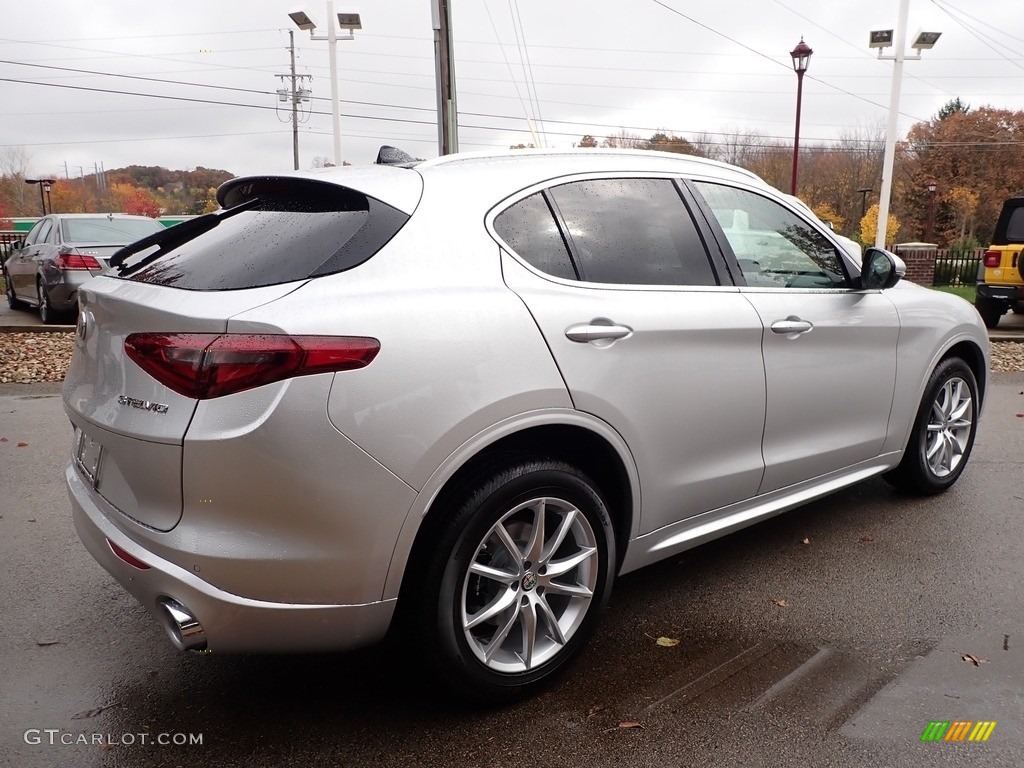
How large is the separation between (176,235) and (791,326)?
234 centimetres

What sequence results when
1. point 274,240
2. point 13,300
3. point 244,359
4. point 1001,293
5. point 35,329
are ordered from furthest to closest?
point 13,300 → point 1001,293 → point 35,329 → point 274,240 → point 244,359

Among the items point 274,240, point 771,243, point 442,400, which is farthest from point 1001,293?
point 274,240

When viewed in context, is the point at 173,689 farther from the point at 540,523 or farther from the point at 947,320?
the point at 947,320

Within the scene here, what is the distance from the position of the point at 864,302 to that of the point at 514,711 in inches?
95.5

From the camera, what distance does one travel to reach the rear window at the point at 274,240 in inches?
87.7

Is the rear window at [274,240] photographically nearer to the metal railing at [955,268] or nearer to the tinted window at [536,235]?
the tinted window at [536,235]

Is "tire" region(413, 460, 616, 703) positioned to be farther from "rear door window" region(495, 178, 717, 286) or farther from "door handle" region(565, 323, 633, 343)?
"rear door window" region(495, 178, 717, 286)

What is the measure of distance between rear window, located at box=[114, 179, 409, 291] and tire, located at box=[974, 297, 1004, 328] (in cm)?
1278

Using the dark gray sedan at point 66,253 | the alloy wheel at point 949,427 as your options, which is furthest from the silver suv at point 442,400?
the dark gray sedan at point 66,253

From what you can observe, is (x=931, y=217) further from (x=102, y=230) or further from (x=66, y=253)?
(x=66, y=253)

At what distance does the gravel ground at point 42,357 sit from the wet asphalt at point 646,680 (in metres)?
4.97

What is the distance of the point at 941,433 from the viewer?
14.5ft

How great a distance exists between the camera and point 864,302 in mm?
3682

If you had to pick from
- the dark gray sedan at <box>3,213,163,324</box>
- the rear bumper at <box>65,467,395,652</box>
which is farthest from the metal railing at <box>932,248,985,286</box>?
the rear bumper at <box>65,467,395,652</box>
